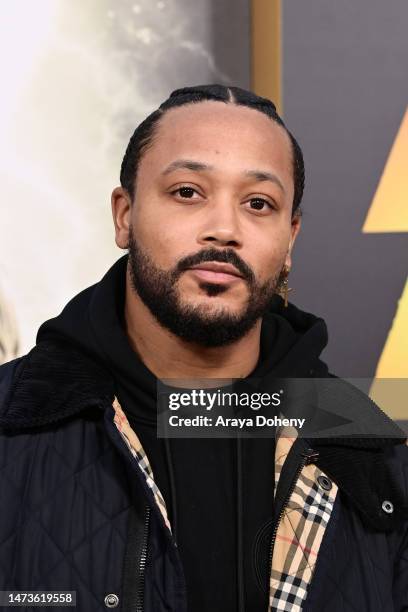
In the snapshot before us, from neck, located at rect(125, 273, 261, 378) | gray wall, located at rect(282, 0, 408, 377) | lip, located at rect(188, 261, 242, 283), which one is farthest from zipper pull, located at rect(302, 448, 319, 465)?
gray wall, located at rect(282, 0, 408, 377)

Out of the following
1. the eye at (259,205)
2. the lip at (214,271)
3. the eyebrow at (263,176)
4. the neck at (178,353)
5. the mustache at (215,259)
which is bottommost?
the neck at (178,353)

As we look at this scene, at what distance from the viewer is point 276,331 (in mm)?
1473

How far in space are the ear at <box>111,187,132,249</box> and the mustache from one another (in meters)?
0.19

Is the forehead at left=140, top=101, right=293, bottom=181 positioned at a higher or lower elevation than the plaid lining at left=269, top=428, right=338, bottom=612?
higher

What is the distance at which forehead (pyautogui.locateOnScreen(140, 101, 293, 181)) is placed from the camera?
1303 millimetres

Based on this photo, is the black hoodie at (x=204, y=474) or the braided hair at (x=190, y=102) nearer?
the black hoodie at (x=204, y=474)

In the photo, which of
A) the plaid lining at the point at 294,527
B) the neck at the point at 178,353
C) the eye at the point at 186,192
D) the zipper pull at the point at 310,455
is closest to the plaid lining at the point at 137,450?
the plaid lining at the point at 294,527

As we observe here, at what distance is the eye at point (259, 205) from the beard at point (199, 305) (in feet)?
0.33

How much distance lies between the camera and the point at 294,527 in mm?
1218

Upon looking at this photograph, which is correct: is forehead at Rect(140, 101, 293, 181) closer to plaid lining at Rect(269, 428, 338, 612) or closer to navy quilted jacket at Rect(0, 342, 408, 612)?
navy quilted jacket at Rect(0, 342, 408, 612)

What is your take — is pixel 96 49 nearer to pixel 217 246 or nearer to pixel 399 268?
pixel 399 268

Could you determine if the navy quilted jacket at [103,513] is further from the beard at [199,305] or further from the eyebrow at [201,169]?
the eyebrow at [201,169]

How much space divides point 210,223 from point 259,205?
11 centimetres

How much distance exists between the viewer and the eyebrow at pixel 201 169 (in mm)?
1284
